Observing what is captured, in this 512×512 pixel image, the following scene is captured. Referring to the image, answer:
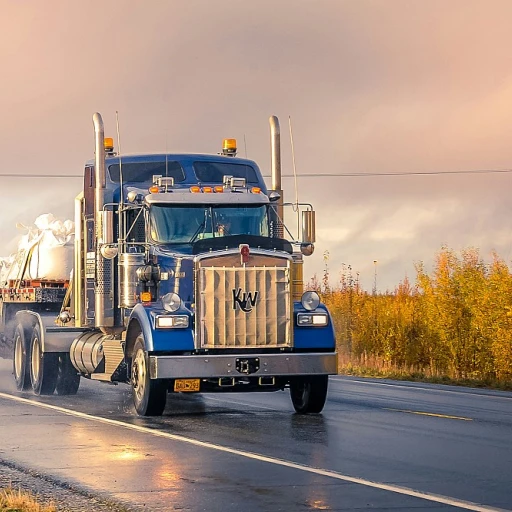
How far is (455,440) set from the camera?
1459 cm

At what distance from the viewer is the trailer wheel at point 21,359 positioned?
78.7 feet

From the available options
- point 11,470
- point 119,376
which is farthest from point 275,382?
point 11,470

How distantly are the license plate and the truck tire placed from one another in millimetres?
189

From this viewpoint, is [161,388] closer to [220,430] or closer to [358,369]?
[220,430]

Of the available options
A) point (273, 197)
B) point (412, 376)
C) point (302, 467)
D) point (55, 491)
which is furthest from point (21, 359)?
point (55, 491)

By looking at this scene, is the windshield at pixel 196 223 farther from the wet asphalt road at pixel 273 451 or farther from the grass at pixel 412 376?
the grass at pixel 412 376

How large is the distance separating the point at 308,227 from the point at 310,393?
7.89ft

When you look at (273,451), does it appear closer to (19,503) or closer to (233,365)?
(233,365)

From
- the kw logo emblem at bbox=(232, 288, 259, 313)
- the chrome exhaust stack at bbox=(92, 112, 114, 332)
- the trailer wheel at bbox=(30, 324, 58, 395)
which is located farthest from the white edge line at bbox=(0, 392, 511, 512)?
the trailer wheel at bbox=(30, 324, 58, 395)

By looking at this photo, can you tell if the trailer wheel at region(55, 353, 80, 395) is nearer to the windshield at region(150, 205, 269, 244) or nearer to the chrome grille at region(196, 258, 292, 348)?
the windshield at region(150, 205, 269, 244)

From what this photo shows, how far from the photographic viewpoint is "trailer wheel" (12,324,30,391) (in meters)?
24.0

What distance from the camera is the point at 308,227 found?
61.7 feet

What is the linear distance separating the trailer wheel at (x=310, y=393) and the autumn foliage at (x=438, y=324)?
10093mm

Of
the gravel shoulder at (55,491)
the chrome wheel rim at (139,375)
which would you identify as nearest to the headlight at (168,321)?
the chrome wheel rim at (139,375)
